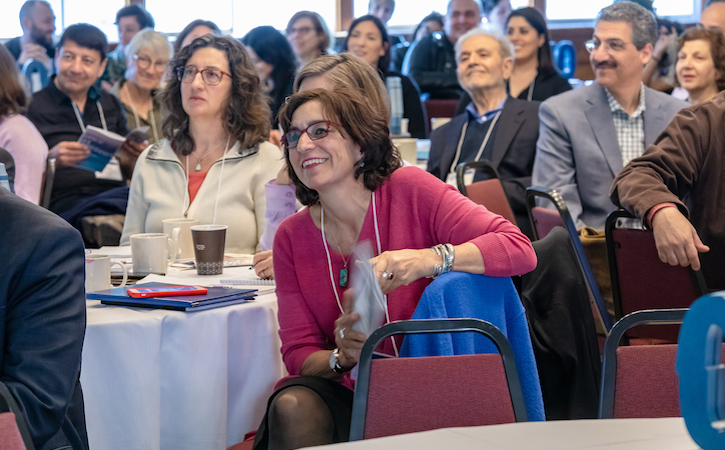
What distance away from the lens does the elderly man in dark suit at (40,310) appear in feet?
4.18

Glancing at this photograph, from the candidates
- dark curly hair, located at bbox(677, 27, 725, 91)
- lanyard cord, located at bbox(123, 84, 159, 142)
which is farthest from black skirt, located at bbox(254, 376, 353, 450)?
lanyard cord, located at bbox(123, 84, 159, 142)

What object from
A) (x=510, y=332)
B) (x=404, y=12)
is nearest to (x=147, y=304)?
(x=510, y=332)

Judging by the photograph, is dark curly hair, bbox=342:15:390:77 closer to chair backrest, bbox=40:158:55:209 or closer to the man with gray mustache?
the man with gray mustache

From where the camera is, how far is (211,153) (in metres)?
3.04

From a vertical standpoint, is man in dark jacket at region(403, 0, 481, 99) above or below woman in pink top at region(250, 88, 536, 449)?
above

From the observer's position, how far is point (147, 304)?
1798 millimetres

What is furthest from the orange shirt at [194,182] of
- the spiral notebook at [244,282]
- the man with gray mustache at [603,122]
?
the man with gray mustache at [603,122]

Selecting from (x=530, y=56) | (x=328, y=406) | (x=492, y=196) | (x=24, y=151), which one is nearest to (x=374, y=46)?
(x=530, y=56)

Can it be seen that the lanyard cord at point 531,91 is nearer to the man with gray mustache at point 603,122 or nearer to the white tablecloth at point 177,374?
the man with gray mustache at point 603,122

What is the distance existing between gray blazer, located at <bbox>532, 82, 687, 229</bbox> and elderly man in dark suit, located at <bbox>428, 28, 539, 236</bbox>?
386mm

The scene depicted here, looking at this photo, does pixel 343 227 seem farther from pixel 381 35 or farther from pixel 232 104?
pixel 381 35

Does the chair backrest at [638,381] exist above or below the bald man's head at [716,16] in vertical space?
below

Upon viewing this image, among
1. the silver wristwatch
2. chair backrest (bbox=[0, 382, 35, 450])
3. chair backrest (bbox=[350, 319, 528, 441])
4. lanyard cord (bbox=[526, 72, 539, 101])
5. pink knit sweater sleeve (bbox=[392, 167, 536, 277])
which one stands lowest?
the silver wristwatch

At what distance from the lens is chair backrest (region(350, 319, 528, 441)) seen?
1.30 meters
